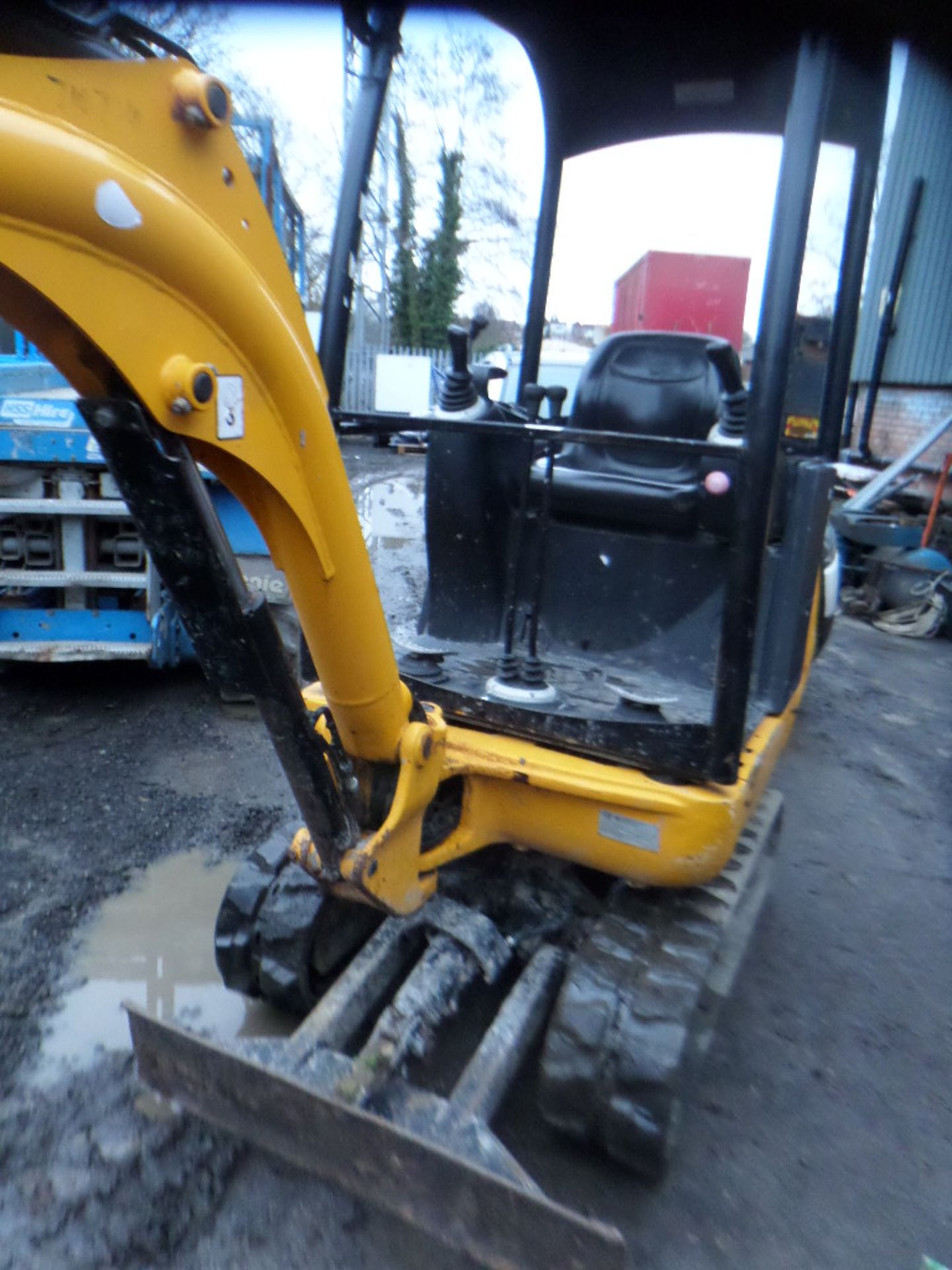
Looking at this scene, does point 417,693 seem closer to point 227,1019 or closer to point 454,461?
point 454,461

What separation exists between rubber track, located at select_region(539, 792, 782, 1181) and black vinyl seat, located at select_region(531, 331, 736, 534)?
4.28 ft

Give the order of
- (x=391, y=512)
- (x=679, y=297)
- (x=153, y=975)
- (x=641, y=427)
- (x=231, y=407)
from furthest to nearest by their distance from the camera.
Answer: (x=391, y=512) → (x=679, y=297) → (x=641, y=427) → (x=153, y=975) → (x=231, y=407)

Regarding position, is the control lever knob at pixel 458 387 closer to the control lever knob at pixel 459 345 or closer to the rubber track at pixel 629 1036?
the control lever knob at pixel 459 345

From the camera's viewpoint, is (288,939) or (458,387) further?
(458,387)

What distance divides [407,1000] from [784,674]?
1.54 m

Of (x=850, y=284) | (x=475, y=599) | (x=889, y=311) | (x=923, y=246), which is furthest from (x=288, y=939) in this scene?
(x=923, y=246)

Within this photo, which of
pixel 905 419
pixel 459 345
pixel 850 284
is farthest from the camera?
pixel 905 419

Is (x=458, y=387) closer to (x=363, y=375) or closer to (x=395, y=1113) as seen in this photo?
(x=395, y=1113)

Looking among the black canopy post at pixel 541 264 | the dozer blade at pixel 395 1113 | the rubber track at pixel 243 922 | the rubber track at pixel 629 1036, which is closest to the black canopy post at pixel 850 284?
the black canopy post at pixel 541 264

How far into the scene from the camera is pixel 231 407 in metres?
1.42

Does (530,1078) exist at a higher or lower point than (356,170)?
lower

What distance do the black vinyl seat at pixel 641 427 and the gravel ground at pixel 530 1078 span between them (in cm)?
159

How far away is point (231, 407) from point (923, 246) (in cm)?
1191

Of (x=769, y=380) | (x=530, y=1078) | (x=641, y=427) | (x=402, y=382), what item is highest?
(x=402, y=382)
